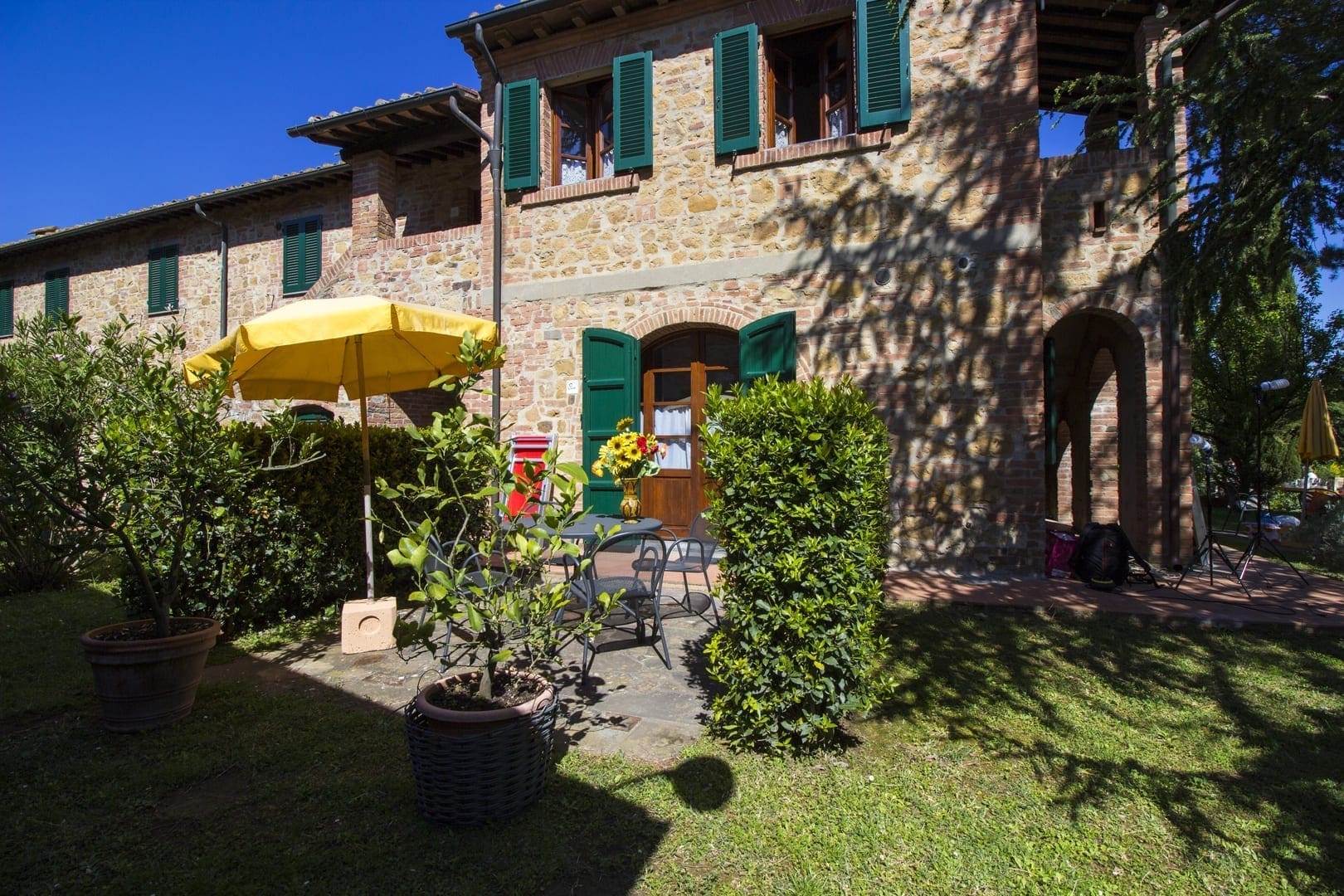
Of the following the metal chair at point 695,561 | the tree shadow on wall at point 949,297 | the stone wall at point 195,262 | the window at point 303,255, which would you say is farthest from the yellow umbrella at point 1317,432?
the window at point 303,255

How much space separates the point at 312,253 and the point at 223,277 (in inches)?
81.7

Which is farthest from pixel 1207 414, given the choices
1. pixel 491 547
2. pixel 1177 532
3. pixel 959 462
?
pixel 491 547

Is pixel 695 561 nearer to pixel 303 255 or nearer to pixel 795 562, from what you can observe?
pixel 795 562

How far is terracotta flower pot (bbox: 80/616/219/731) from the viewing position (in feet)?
10.2

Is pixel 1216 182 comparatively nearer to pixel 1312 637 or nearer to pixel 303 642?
pixel 1312 637

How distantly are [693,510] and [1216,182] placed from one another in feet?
17.1

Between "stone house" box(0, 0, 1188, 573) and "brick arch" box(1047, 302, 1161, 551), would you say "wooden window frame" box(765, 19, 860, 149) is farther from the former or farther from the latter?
"brick arch" box(1047, 302, 1161, 551)

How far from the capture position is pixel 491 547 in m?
2.51

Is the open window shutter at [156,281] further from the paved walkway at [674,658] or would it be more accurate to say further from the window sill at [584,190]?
the paved walkway at [674,658]

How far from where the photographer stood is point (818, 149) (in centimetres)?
680

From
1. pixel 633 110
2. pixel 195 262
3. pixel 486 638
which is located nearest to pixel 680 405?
pixel 633 110

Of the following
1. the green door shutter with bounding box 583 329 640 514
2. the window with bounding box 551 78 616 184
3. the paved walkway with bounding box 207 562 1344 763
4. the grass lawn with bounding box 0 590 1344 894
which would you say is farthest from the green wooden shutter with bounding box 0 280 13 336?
the paved walkway with bounding box 207 562 1344 763

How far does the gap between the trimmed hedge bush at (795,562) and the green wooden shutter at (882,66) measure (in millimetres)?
4964

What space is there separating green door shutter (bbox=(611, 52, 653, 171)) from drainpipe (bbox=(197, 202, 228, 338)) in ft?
27.7
